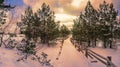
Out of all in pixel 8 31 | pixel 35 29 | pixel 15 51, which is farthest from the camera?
pixel 35 29

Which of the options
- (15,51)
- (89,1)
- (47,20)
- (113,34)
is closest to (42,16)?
(47,20)

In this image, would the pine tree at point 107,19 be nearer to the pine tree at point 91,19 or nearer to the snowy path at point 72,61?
the pine tree at point 91,19

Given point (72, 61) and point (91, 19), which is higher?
point (91, 19)

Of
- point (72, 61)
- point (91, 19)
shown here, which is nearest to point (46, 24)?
point (91, 19)

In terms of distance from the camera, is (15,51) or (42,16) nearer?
(15,51)

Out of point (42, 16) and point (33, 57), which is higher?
point (42, 16)

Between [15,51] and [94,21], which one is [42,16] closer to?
[94,21]

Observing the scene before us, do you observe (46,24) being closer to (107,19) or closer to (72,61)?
(107,19)

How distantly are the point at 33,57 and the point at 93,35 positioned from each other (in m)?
41.0

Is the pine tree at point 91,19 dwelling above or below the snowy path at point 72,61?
above

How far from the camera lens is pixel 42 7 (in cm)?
5106

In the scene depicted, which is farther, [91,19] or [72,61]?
[91,19]

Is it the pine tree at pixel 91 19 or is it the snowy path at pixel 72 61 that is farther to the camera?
the pine tree at pixel 91 19

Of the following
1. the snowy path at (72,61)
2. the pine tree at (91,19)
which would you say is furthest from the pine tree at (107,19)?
the snowy path at (72,61)
